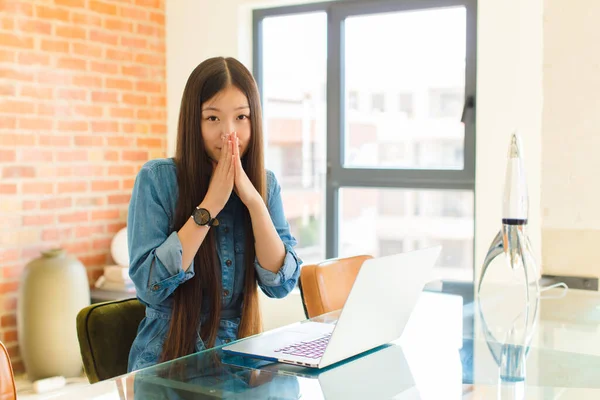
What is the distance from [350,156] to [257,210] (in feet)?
7.27

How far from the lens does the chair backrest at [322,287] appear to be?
2111mm

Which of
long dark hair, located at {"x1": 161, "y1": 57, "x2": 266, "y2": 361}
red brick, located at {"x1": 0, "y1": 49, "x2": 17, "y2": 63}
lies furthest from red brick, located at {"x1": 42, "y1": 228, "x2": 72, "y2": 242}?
long dark hair, located at {"x1": 161, "y1": 57, "x2": 266, "y2": 361}

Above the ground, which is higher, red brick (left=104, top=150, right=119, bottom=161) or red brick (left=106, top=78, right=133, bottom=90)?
red brick (left=106, top=78, right=133, bottom=90)

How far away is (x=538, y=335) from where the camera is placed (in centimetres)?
173

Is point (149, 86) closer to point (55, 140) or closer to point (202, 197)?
point (55, 140)

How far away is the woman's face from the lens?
Answer: 180 cm

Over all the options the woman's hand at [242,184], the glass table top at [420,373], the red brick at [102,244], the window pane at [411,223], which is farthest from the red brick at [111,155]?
the glass table top at [420,373]

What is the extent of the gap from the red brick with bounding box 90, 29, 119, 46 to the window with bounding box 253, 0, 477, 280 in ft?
2.58

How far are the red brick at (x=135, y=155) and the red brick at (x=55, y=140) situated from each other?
0.38 m

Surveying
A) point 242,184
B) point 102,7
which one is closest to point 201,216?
point 242,184

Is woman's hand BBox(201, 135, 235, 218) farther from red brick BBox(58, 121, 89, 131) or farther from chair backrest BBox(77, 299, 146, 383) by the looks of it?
red brick BBox(58, 121, 89, 131)

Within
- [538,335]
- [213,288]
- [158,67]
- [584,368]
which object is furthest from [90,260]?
[584,368]

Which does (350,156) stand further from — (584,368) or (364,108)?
(584,368)

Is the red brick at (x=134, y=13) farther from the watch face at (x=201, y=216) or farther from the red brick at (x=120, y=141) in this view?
the watch face at (x=201, y=216)
